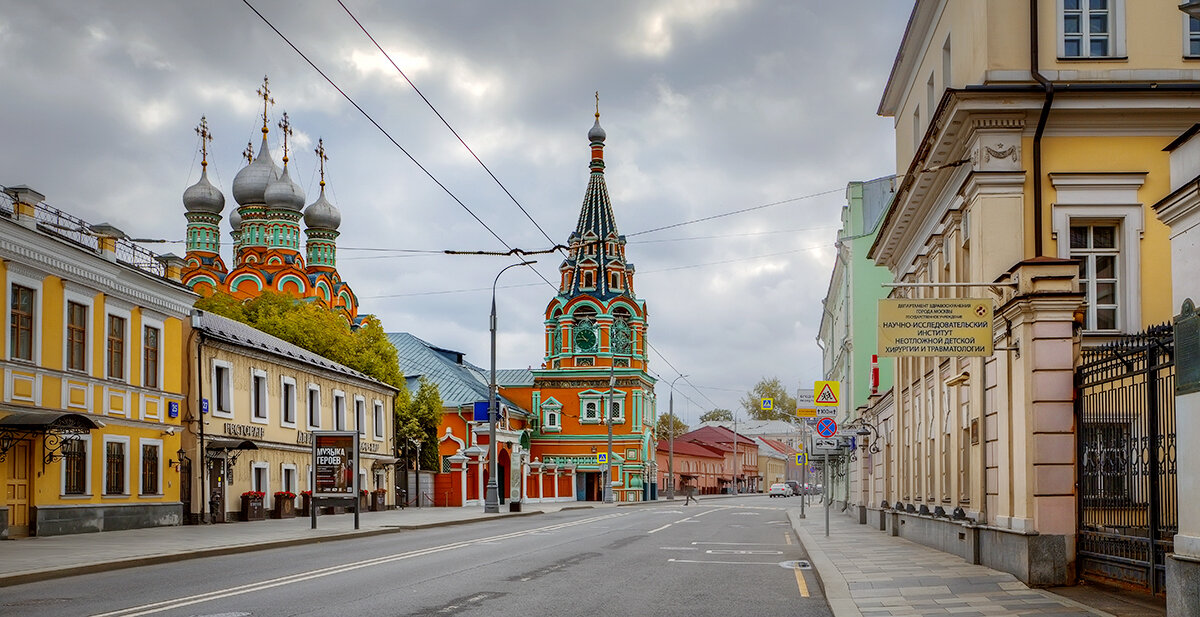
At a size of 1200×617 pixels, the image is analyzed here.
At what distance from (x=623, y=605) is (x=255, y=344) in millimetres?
28213

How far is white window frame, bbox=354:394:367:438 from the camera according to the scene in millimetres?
48125

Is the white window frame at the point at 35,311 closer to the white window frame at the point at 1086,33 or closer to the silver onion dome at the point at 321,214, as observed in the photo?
the white window frame at the point at 1086,33

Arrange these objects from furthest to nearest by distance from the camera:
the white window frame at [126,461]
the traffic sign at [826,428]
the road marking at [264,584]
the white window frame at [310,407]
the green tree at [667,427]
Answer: the green tree at [667,427], the white window frame at [310,407], the white window frame at [126,461], the traffic sign at [826,428], the road marking at [264,584]

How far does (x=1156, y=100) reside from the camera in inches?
703

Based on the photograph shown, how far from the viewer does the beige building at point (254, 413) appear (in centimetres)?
3447

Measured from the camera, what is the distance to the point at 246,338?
39250 millimetres

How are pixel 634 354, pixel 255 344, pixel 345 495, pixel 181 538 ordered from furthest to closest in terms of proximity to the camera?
pixel 634 354 → pixel 255 344 → pixel 345 495 → pixel 181 538

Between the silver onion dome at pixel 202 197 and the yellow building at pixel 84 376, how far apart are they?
5505cm

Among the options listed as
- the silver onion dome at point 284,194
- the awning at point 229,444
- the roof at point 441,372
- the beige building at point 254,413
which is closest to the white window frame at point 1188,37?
the beige building at point 254,413

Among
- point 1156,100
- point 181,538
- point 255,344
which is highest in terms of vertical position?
point 1156,100

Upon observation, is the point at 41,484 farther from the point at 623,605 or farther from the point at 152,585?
the point at 623,605

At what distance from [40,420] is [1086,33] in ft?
68.5

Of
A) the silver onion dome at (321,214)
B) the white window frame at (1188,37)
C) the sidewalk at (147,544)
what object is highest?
the silver onion dome at (321,214)

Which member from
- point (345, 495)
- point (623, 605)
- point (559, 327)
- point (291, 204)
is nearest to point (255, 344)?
point (345, 495)
